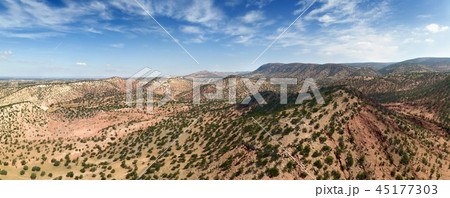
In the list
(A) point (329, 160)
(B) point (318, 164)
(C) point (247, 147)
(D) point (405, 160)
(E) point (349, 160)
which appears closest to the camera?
(B) point (318, 164)

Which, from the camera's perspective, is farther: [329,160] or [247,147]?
[247,147]

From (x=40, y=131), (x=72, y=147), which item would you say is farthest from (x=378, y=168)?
(x=40, y=131)

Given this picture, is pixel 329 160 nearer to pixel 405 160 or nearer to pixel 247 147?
pixel 247 147

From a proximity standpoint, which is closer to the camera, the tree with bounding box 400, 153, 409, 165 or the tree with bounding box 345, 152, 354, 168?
the tree with bounding box 345, 152, 354, 168

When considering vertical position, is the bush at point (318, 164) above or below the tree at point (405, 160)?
above

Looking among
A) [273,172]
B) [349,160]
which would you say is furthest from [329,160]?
[273,172]

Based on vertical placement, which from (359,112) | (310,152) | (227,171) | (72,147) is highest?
(359,112)

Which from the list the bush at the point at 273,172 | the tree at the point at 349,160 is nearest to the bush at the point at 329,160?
the tree at the point at 349,160

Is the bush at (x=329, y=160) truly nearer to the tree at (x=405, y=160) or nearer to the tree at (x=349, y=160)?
the tree at (x=349, y=160)

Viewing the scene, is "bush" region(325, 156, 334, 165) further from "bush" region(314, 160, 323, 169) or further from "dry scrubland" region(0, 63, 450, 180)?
"bush" region(314, 160, 323, 169)

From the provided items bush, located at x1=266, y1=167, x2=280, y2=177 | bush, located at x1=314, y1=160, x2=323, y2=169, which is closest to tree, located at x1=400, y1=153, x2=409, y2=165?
bush, located at x1=314, y1=160, x2=323, y2=169

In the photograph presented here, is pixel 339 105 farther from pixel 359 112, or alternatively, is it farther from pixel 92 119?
pixel 92 119
